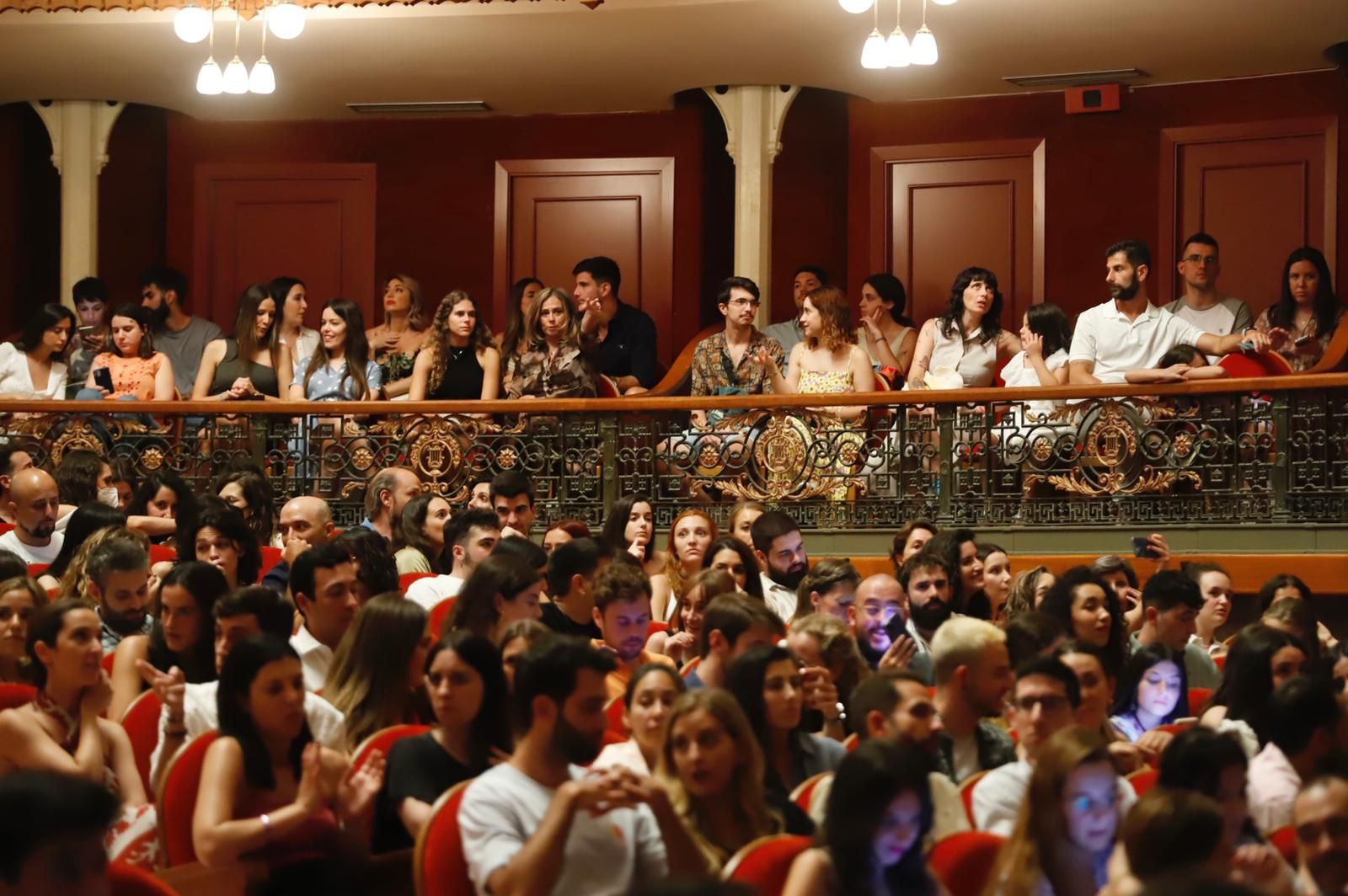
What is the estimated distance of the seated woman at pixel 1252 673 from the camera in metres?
4.68

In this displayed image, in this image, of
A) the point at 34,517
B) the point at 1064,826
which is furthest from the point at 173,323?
the point at 1064,826

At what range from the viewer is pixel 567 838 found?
3.42 metres

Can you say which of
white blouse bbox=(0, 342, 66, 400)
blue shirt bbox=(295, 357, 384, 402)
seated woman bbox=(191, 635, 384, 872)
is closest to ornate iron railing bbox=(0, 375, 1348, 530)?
blue shirt bbox=(295, 357, 384, 402)

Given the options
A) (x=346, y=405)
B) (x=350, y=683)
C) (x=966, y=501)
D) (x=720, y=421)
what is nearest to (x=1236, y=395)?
(x=966, y=501)

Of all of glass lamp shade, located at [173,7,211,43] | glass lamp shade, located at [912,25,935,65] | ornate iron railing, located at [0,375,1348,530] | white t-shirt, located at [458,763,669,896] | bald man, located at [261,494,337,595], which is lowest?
white t-shirt, located at [458,763,669,896]

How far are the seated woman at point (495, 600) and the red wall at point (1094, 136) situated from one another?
20.7 ft

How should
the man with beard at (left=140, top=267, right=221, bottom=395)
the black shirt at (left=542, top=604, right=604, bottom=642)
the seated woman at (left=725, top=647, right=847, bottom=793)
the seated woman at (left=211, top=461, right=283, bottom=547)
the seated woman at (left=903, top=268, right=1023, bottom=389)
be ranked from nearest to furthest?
1. the seated woman at (left=725, top=647, right=847, bottom=793)
2. the black shirt at (left=542, top=604, right=604, bottom=642)
3. the seated woman at (left=211, top=461, right=283, bottom=547)
4. the seated woman at (left=903, top=268, right=1023, bottom=389)
5. the man with beard at (left=140, top=267, right=221, bottom=395)

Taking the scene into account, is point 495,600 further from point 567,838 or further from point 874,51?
point 874,51

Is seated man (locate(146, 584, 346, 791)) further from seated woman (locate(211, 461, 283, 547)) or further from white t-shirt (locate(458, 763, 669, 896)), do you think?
seated woman (locate(211, 461, 283, 547))

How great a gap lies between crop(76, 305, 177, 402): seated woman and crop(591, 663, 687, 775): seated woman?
218 inches

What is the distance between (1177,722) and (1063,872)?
1.74 meters

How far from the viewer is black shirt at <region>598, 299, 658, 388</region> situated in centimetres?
959

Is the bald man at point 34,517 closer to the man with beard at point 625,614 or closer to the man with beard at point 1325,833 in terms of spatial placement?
the man with beard at point 625,614

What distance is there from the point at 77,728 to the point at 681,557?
2759 millimetres
